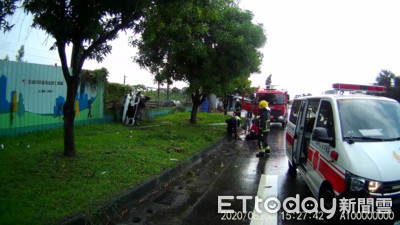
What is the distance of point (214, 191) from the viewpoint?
208 inches

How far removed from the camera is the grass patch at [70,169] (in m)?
3.66

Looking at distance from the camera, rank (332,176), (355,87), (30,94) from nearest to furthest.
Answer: (332,176), (355,87), (30,94)

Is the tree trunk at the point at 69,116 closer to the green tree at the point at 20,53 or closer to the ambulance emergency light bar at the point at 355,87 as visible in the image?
the ambulance emergency light bar at the point at 355,87

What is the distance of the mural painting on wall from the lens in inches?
308

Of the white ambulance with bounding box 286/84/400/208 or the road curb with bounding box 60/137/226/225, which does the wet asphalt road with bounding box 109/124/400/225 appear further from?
the white ambulance with bounding box 286/84/400/208

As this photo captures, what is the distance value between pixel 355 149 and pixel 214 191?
2678mm

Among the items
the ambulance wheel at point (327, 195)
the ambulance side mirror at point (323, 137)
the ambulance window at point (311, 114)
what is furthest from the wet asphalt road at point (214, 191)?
the ambulance window at point (311, 114)

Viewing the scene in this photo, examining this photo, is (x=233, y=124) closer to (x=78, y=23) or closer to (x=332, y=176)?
(x=78, y=23)

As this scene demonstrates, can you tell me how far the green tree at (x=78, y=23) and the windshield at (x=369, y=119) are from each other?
13.7ft

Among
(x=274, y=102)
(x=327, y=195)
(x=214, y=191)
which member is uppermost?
(x=274, y=102)

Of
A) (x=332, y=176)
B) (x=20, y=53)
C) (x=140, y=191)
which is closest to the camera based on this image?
(x=332, y=176)

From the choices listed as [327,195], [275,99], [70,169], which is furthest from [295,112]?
[275,99]

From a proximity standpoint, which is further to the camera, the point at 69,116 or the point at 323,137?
the point at 69,116

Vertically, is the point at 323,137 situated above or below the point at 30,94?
below
